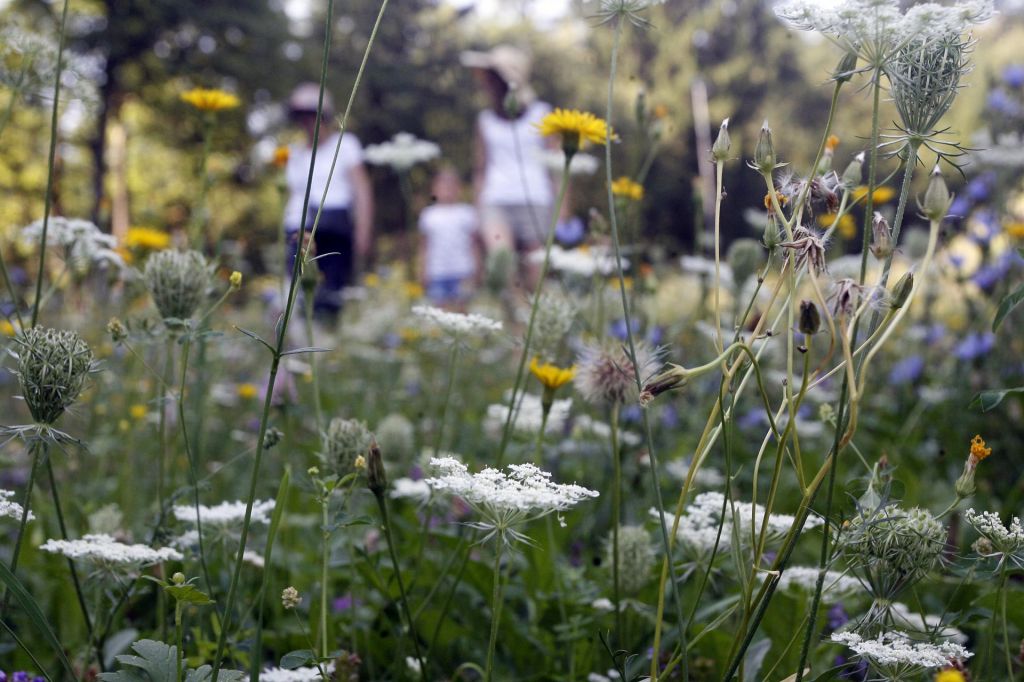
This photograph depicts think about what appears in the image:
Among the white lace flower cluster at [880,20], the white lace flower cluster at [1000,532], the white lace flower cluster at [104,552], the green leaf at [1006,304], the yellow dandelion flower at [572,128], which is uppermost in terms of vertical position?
the white lace flower cluster at [880,20]

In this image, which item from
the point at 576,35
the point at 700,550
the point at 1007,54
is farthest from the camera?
the point at 576,35

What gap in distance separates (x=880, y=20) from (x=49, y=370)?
1.34 metres

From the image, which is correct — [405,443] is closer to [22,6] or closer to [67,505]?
[67,505]

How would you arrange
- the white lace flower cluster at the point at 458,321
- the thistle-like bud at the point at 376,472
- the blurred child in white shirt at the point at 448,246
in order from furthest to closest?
1. the blurred child in white shirt at the point at 448,246
2. the white lace flower cluster at the point at 458,321
3. the thistle-like bud at the point at 376,472

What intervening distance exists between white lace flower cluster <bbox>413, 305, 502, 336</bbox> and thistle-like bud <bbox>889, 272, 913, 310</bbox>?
3.24ft

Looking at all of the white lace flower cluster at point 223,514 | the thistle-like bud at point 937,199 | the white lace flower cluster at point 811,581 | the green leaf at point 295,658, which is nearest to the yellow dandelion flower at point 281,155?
the white lace flower cluster at point 223,514

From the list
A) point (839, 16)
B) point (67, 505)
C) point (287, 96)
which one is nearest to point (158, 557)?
point (839, 16)

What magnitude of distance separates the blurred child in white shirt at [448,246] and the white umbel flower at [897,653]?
691 cm

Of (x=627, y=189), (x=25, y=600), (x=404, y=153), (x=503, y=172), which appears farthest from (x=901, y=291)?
(x=503, y=172)

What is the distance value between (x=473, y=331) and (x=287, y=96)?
1841 centimetres

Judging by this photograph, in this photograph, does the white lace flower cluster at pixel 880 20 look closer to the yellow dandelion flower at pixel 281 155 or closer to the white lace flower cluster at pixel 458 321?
the white lace flower cluster at pixel 458 321

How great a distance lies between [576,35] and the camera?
28469 millimetres

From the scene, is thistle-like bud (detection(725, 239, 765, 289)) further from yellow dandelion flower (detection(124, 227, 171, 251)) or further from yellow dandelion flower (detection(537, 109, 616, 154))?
yellow dandelion flower (detection(124, 227, 171, 251))

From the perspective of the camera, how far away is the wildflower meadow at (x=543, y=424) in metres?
1.35
